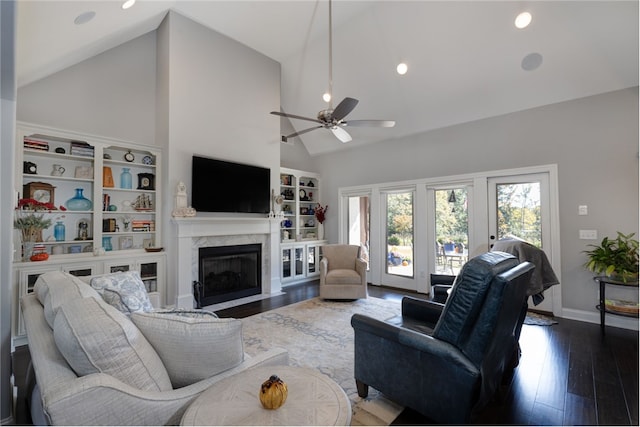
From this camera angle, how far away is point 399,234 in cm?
573

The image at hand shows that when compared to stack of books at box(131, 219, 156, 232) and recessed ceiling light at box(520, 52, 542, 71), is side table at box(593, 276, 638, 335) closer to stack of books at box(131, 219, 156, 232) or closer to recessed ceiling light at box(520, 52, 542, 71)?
recessed ceiling light at box(520, 52, 542, 71)

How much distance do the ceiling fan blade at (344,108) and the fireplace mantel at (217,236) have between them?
93.2 inches

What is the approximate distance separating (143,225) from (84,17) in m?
2.51

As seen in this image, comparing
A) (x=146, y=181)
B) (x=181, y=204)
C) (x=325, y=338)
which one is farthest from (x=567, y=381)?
(x=146, y=181)

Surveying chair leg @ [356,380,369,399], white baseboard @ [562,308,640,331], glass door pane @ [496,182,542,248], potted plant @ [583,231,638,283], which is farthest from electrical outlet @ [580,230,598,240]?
chair leg @ [356,380,369,399]

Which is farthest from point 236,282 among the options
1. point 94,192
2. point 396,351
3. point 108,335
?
point 108,335

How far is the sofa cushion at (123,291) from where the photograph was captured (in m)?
1.80

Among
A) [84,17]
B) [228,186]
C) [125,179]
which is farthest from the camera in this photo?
[228,186]

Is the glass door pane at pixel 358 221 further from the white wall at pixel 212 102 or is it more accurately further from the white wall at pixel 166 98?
the white wall at pixel 166 98

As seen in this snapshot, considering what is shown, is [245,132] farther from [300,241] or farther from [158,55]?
[300,241]

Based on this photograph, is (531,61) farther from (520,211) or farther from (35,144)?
(35,144)

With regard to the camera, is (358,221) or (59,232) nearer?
(59,232)

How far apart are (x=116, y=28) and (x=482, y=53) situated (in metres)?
4.73

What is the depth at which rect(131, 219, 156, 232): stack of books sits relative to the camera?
4.12 m
